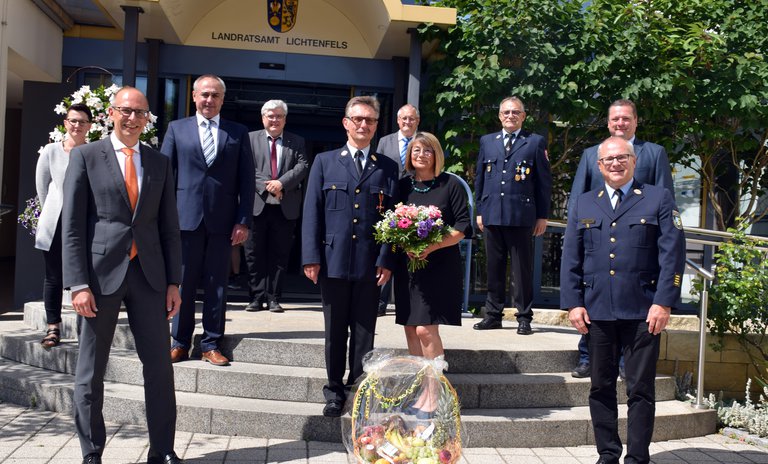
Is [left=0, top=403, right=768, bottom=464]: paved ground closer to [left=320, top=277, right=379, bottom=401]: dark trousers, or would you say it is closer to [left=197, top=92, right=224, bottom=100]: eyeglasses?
[left=320, top=277, right=379, bottom=401]: dark trousers

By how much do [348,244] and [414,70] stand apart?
4387mm

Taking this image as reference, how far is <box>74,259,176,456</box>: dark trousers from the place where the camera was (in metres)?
4.27

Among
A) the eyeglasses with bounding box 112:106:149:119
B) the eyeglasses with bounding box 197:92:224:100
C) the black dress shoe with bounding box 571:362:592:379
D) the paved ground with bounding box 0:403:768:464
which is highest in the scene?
the eyeglasses with bounding box 197:92:224:100

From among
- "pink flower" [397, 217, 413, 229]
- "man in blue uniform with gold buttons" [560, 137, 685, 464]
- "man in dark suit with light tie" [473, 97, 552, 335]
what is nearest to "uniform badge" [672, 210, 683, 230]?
"man in blue uniform with gold buttons" [560, 137, 685, 464]

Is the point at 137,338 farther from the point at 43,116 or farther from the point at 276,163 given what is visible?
the point at 43,116

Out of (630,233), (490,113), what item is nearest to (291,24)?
(490,113)

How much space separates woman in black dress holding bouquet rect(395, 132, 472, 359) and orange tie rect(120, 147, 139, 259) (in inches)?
67.5

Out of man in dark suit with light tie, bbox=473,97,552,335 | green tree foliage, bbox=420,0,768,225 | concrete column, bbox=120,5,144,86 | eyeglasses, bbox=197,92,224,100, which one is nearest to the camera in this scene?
→ eyeglasses, bbox=197,92,224,100

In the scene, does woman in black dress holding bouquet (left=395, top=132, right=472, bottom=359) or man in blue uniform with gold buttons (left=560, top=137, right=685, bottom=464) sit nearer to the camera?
man in blue uniform with gold buttons (left=560, top=137, right=685, bottom=464)

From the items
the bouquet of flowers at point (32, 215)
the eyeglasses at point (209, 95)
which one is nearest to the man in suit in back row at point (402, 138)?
the eyeglasses at point (209, 95)

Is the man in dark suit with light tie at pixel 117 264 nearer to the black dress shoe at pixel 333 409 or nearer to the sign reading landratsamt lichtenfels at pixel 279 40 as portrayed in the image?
the black dress shoe at pixel 333 409

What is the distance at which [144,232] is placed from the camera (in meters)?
4.36

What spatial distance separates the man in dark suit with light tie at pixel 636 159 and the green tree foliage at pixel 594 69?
3.39m

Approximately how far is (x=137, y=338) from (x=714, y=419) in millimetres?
4378
